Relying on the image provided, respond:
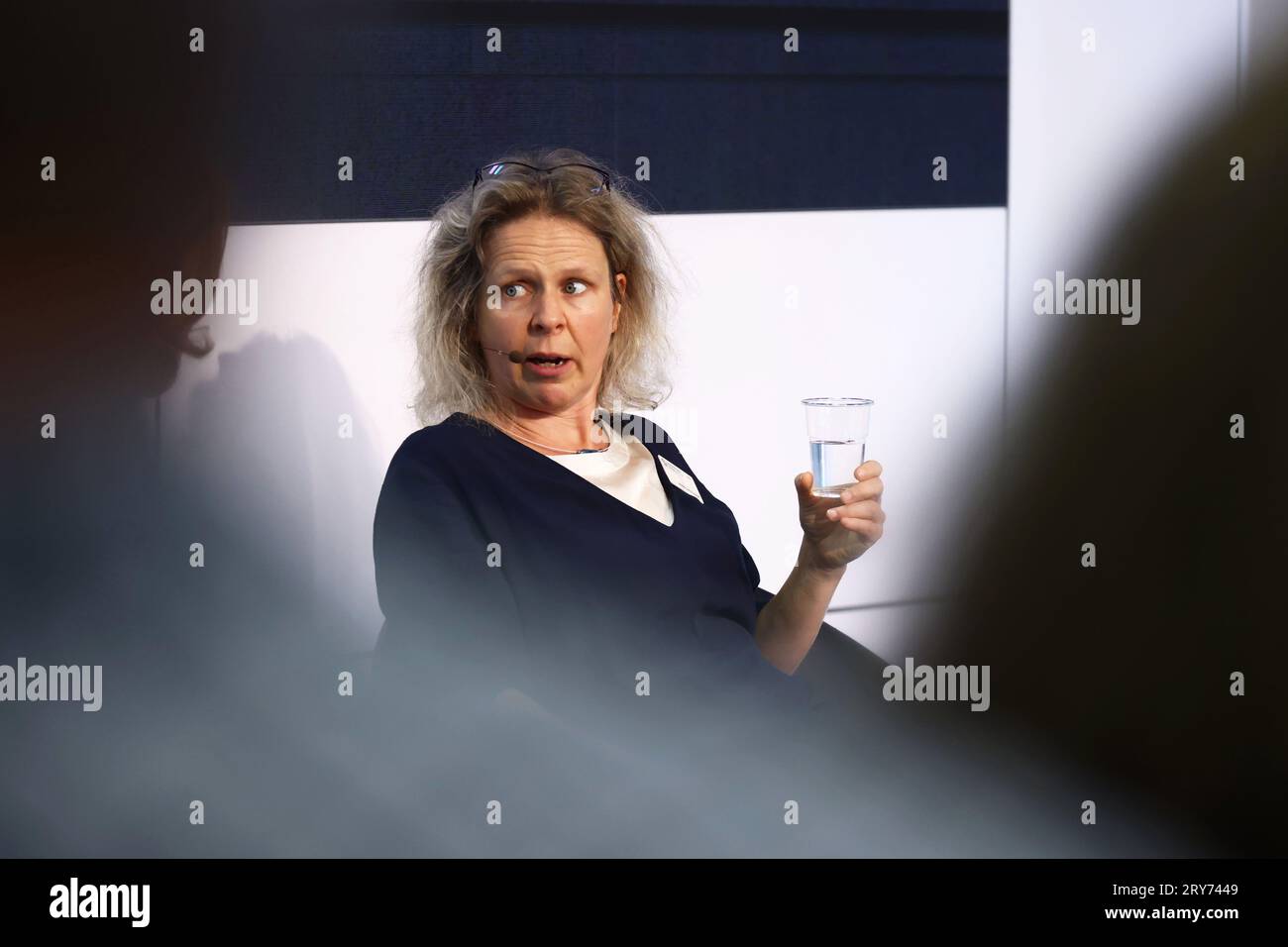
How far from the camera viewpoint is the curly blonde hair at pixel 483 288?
2.12 meters

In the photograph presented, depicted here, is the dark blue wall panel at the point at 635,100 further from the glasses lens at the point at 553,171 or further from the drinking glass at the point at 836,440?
the drinking glass at the point at 836,440

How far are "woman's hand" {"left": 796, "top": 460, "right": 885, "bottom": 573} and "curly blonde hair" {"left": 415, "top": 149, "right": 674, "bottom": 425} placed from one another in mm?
356

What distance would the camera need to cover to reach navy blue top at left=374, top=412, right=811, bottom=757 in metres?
2.04

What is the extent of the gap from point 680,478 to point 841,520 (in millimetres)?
310

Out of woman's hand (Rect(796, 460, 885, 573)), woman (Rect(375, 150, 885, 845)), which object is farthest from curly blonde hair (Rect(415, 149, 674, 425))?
woman's hand (Rect(796, 460, 885, 573))

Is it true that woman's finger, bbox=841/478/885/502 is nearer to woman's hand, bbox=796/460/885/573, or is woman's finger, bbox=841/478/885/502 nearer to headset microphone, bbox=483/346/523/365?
woman's hand, bbox=796/460/885/573

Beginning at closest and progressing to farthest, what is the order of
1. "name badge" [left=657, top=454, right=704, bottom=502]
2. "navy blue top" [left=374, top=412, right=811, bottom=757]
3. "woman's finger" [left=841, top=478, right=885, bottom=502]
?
"navy blue top" [left=374, top=412, right=811, bottom=757] < "woman's finger" [left=841, top=478, right=885, bottom=502] < "name badge" [left=657, top=454, right=704, bottom=502]

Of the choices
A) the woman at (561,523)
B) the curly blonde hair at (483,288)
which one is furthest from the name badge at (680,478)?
the curly blonde hair at (483,288)

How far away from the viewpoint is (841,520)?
2.18 meters

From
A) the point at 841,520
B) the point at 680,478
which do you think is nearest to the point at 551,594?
the point at 680,478

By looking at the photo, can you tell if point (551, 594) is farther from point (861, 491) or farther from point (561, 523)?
point (861, 491)

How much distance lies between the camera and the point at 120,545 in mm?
2271

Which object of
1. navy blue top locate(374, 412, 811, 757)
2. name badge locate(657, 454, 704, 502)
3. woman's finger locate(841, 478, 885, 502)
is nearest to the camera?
navy blue top locate(374, 412, 811, 757)
